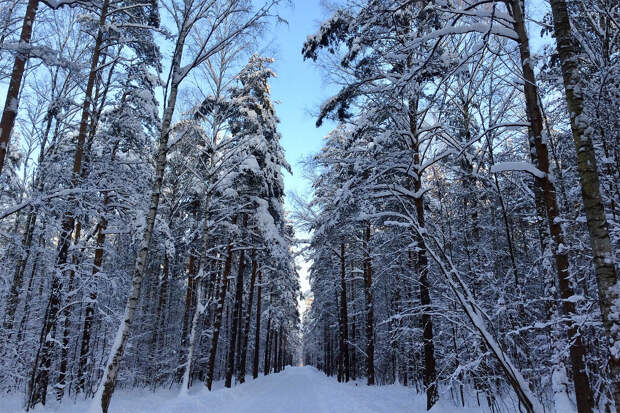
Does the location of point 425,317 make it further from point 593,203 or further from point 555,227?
point 593,203

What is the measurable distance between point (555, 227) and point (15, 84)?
10.7 meters

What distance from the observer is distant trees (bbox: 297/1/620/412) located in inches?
138

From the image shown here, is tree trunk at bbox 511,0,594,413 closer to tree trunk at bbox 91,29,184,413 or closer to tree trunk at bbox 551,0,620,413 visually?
tree trunk at bbox 551,0,620,413

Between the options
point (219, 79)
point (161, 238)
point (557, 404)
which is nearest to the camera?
point (557, 404)

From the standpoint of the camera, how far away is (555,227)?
4.88 metres

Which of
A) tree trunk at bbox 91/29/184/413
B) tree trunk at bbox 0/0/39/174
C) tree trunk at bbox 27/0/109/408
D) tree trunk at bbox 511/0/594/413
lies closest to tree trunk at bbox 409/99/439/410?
tree trunk at bbox 511/0/594/413

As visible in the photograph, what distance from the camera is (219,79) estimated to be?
582 inches

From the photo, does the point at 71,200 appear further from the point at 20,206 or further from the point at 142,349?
the point at 142,349

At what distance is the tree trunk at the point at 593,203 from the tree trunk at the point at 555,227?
54 centimetres

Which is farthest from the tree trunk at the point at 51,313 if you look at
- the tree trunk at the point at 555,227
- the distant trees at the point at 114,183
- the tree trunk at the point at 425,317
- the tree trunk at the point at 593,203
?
the tree trunk at the point at 593,203

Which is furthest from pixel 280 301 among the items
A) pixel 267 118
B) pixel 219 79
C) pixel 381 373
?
pixel 219 79

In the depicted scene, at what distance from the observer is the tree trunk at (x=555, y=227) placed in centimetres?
432

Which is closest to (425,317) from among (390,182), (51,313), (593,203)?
(390,182)

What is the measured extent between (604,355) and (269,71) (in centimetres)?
1721
